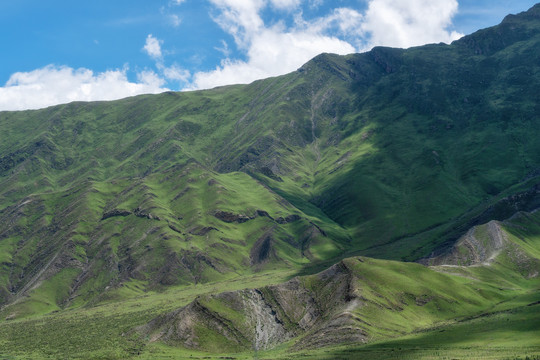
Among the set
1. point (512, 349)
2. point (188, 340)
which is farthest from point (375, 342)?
point (188, 340)

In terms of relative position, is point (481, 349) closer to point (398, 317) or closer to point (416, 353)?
point (416, 353)

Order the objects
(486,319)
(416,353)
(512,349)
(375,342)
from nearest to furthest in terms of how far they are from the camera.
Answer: (512,349) → (416,353) → (375,342) → (486,319)

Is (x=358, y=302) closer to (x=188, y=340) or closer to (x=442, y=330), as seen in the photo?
(x=442, y=330)

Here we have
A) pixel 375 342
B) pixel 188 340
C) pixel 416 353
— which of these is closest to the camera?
pixel 416 353

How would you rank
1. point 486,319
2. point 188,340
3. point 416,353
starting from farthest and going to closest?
point 188,340 < point 486,319 < point 416,353

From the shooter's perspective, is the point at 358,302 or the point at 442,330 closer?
the point at 442,330

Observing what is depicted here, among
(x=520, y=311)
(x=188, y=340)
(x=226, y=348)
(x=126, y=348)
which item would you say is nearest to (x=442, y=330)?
(x=520, y=311)

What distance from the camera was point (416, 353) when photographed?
14962cm

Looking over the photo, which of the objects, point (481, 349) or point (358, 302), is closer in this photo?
point (481, 349)

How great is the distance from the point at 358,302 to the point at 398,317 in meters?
15.7

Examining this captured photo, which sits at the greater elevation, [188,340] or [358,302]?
[358,302]

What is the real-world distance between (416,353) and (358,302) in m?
46.3

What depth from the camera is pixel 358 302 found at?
195 m

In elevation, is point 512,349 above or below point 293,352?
above
